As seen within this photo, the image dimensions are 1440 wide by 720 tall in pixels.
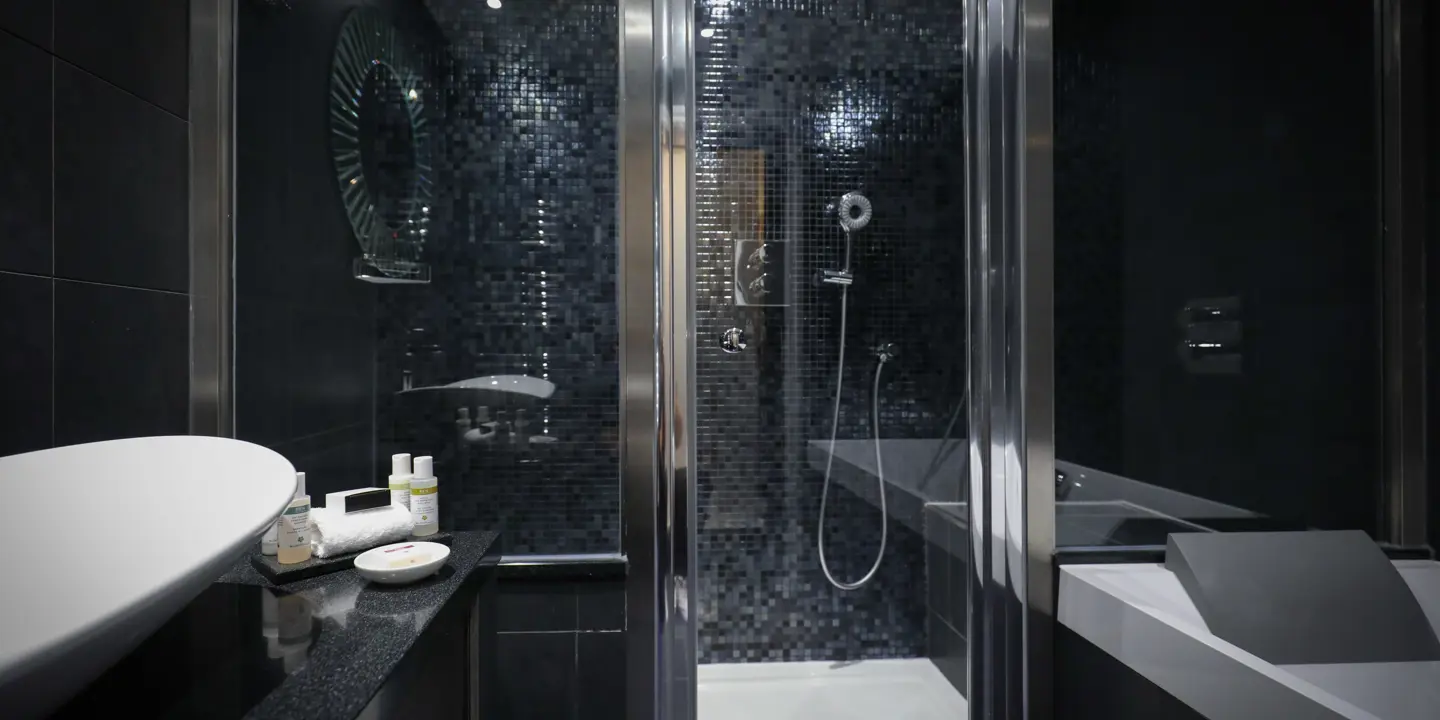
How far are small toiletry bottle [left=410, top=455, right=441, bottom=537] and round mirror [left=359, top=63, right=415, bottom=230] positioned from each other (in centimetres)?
54

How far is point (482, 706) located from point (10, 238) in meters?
1.08

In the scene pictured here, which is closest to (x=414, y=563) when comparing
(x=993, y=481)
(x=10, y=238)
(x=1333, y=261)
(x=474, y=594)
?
(x=474, y=594)

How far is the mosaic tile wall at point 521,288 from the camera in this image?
1456 mm

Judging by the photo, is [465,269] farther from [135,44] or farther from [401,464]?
[135,44]

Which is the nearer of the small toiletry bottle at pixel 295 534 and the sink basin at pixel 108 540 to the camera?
the sink basin at pixel 108 540

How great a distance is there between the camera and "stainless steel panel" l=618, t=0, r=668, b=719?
1.47m

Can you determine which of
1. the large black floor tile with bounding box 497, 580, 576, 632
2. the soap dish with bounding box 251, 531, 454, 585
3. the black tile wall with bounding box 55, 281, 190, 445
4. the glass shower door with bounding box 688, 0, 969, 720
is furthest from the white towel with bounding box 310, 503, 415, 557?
the glass shower door with bounding box 688, 0, 969, 720

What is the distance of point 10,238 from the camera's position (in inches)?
39.8

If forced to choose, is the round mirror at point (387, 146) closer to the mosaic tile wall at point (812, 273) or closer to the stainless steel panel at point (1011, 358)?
the mosaic tile wall at point (812, 273)

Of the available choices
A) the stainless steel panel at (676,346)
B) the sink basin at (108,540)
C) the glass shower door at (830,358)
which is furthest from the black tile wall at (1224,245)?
the sink basin at (108,540)

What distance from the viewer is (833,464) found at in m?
1.74

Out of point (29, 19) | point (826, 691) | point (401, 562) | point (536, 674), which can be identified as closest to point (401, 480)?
point (401, 562)

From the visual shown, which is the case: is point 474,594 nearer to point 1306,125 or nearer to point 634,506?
point 634,506

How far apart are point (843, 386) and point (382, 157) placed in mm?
1210
